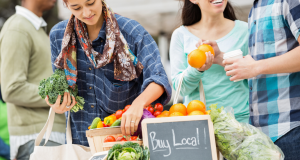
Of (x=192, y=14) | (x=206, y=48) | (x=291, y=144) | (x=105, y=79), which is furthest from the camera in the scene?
(x=192, y=14)

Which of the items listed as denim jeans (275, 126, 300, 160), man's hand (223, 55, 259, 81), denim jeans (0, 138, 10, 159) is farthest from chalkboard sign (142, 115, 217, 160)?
denim jeans (0, 138, 10, 159)

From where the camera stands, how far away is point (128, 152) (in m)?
1.47

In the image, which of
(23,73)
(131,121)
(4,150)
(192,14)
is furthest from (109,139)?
(4,150)

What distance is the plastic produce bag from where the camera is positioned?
60.3 inches

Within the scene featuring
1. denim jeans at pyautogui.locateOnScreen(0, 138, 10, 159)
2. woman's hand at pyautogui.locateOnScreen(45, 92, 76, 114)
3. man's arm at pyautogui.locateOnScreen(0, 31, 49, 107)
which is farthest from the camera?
denim jeans at pyautogui.locateOnScreen(0, 138, 10, 159)

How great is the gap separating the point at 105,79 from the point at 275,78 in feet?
3.77

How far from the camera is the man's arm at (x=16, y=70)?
2863 millimetres

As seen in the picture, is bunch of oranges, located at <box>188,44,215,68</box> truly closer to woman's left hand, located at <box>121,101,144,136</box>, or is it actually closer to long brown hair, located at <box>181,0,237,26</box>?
woman's left hand, located at <box>121,101,144,136</box>

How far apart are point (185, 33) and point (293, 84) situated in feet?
3.15

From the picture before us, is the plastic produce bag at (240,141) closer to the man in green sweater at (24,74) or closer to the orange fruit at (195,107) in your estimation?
the orange fruit at (195,107)

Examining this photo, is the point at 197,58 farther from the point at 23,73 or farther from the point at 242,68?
the point at 23,73

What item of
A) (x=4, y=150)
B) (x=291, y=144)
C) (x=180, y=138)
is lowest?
(x=4, y=150)

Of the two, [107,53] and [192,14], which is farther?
[192,14]

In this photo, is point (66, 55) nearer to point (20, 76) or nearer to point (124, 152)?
point (124, 152)
